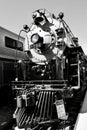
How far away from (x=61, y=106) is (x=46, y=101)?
0.46 metres

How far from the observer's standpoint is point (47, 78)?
594cm

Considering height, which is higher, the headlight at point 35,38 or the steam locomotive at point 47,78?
the headlight at point 35,38

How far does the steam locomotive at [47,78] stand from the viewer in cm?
503

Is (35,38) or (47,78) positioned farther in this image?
(35,38)

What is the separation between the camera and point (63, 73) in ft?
17.8

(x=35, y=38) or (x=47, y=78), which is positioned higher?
(x=35, y=38)

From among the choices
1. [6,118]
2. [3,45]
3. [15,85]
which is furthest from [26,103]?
[3,45]

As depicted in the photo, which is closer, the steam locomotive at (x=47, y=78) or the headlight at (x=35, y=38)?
the steam locomotive at (x=47, y=78)

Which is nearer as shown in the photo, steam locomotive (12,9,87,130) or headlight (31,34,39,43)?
steam locomotive (12,9,87,130)

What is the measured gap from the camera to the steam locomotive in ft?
16.5

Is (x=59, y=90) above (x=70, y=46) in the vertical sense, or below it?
below

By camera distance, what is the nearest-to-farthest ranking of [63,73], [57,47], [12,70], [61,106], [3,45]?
[61,106]
[63,73]
[57,47]
[3,45]
[12,70]

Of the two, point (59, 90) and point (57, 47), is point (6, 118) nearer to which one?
point (59, 90)

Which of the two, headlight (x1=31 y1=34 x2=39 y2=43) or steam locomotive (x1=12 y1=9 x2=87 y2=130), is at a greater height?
headlight (x1=31 y1=34 x2=39 y2=43)
